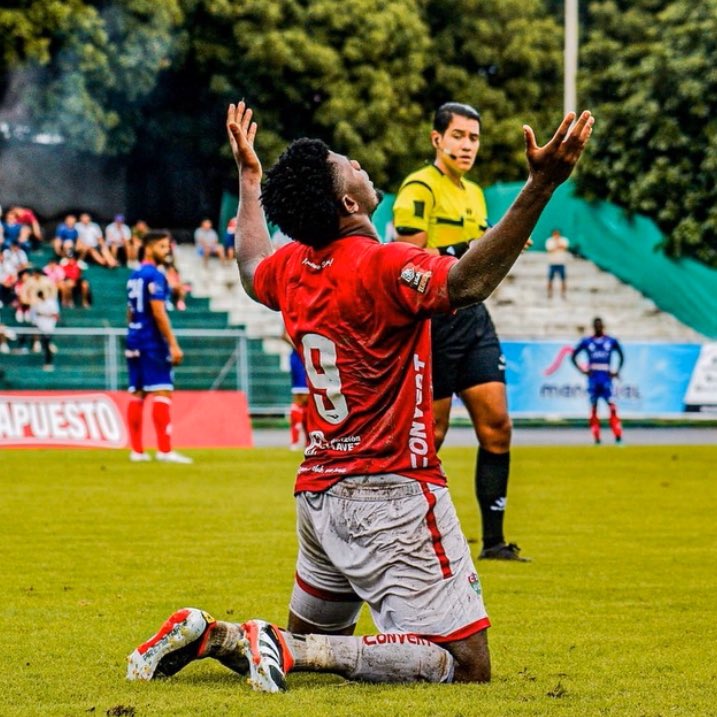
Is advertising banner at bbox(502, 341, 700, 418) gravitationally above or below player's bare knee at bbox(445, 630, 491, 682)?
below

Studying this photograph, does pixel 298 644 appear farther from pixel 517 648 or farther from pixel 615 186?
pixel 615 186

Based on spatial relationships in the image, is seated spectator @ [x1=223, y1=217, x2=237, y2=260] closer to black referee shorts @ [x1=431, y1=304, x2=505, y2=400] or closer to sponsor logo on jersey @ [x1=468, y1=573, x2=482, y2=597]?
black referee shorts @ [x1=431, y1=304, x2=505, y2=400]

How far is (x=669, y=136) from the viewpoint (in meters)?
39.5

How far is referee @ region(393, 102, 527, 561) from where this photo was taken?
9195mm

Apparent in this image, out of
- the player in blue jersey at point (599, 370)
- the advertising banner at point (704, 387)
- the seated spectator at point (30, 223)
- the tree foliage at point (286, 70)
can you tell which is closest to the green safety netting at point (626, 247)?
the tree foliage at point (286, 70)

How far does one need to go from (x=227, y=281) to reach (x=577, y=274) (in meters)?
7.95

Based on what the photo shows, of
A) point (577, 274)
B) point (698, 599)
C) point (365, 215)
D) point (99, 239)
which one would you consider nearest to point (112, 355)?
point (99, 239)

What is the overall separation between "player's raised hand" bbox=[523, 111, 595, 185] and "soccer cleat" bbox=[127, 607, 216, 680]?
1825 millimetres

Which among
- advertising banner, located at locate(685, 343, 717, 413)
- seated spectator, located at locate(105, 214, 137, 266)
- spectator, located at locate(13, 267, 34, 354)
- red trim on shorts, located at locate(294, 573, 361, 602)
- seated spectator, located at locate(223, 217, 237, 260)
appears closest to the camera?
red trim on shorts, located at locate(294, 573, 361, 602)

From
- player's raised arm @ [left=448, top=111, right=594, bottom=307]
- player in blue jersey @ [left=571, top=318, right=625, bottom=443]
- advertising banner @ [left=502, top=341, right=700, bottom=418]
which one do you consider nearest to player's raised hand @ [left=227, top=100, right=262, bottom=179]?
player's raised arm @ [left=448, top=111, right=594, bottom=307]

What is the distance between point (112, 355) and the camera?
2775cm

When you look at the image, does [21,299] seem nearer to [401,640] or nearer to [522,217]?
[401,640]

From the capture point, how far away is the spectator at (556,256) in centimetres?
3641

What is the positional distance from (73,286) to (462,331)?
77.8 ft
